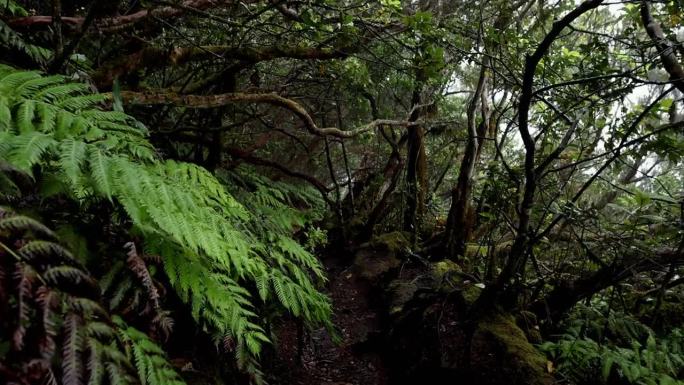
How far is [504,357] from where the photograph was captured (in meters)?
3.53

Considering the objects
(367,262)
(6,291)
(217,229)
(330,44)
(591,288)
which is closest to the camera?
(6,291)

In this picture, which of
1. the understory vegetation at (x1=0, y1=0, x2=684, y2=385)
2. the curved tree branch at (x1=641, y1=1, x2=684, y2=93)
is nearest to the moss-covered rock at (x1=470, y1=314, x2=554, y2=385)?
the understory vegetation at (x1=0, y1=0, x2=684, y2=385)

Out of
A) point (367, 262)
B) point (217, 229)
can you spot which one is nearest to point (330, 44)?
point (217, 229)

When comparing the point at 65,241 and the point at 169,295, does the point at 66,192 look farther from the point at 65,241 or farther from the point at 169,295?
the point at 169,295

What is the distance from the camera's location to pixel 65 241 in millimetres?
1727

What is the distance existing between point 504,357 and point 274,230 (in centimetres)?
231

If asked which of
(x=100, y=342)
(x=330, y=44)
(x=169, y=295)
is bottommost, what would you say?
(x=100, y=342)

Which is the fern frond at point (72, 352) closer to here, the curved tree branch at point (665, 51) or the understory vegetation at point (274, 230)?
the understory vegetation at point (274, 230)

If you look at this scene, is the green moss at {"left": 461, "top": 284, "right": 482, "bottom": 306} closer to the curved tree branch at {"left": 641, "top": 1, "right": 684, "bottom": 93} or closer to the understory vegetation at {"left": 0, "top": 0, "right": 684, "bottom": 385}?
the understory vegetation at {"left": 0, "top": 0, "right": 684, "bottom": 385}

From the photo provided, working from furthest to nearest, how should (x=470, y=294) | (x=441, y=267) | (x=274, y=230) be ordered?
(x=441, y=267) < (x=470, y=294) < (x=274, y=230)

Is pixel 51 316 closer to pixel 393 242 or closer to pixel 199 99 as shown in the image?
pixel 199 99

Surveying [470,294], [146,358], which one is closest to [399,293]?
[470,294]

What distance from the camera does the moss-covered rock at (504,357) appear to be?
333cm

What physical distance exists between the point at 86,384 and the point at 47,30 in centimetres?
293
